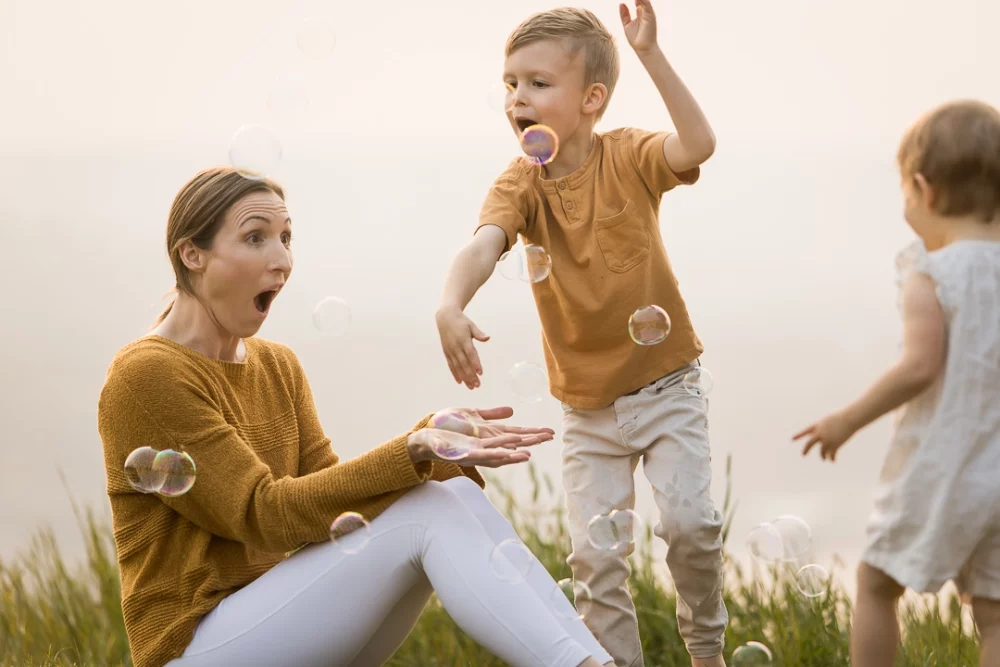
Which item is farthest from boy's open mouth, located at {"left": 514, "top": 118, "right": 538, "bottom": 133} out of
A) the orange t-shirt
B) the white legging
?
the white legging

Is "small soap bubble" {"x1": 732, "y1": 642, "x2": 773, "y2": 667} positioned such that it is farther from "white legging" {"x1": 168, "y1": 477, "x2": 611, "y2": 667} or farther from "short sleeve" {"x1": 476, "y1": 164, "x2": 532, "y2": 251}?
"short sleeve" {"x1": 476, "y1": 164, "x2": 532, "y2": 251}

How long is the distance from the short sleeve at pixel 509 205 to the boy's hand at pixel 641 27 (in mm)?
555

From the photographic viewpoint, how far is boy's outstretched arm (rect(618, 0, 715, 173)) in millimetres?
2926

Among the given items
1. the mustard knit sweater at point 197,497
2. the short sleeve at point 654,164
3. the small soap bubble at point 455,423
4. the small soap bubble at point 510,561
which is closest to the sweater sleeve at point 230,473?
the mustard knit sweater at point 197,497

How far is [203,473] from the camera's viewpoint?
2613mm

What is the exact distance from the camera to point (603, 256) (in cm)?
323

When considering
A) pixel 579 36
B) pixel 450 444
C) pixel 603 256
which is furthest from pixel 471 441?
pixel 579 36

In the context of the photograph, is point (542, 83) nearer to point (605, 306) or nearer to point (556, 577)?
point (605, 306)

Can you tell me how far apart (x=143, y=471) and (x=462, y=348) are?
2.64ft

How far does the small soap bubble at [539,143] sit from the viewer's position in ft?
10.0

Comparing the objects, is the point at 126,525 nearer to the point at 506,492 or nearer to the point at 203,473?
the point at 203,473

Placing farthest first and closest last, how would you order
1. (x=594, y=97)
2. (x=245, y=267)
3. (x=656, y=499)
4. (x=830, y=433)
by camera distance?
(x=594, y=97), (x=656, y=499), (x=245, y=267), (x=830, y=433)

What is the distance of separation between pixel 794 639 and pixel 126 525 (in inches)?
82.2

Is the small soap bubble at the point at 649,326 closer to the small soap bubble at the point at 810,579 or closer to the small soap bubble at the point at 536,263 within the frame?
the small soap bubble at the point at 536,263
